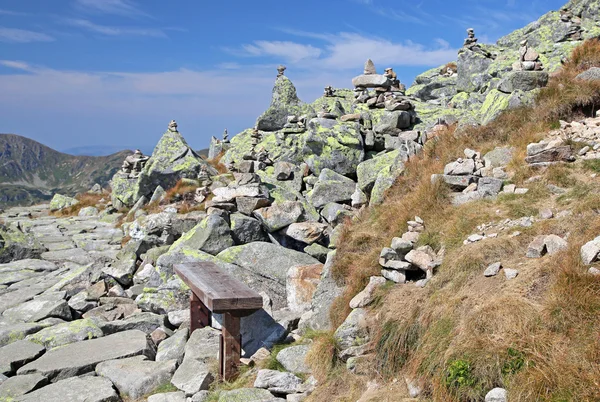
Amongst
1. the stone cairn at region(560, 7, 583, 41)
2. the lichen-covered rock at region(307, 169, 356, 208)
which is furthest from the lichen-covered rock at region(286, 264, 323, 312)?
the stone cairn at region(560, 7, 583, 41)

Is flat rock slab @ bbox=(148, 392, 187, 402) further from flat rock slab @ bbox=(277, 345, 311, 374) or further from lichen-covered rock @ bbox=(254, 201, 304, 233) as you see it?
lichen-covered rock @ bbox=(254, 201, 304, 233)

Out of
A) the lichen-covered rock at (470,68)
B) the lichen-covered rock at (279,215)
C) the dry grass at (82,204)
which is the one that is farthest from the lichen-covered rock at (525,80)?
the dry grass at (82,204)

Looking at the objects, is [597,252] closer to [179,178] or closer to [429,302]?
[429,302]

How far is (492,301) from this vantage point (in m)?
6.12

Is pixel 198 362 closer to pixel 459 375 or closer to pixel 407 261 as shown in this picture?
pixel 407 261

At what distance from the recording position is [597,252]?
5938 millimetres

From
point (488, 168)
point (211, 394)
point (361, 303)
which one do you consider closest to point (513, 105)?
point (488, 168)

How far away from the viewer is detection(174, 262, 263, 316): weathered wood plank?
8352 millimetres

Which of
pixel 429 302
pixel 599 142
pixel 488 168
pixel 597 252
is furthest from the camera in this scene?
pixel 488 168

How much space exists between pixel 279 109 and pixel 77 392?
59.4ft

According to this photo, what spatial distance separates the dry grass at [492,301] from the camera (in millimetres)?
5199

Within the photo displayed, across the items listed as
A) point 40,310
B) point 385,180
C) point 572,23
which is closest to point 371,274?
point 385,180

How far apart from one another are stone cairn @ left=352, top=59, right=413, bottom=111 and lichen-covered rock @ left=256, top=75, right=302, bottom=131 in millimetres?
3256

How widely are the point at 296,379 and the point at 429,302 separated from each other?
2.33 meters
